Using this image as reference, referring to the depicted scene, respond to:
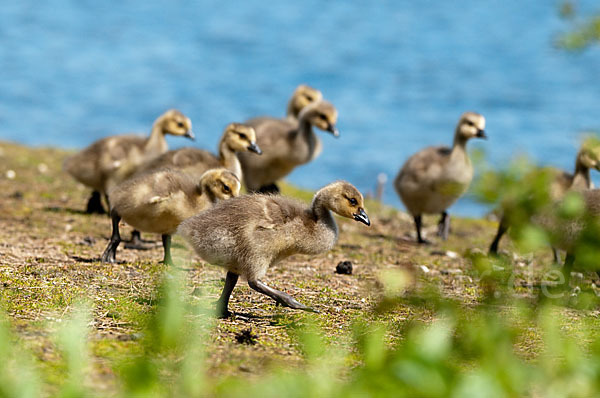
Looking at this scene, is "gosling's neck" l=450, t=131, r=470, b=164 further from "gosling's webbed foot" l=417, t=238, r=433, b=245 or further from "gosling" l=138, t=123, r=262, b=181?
"gosling" l=138, t=123, r=262, b=181

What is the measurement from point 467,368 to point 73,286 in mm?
2862

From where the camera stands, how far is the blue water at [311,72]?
23250 mm

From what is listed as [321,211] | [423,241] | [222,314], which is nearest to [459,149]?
[423,241]

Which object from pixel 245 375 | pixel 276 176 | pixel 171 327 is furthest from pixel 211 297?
pixel 276 176

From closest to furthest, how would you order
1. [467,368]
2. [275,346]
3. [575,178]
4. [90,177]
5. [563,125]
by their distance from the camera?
[467,368] → [275,346] → [575,178] → [90,177] → [563,125]

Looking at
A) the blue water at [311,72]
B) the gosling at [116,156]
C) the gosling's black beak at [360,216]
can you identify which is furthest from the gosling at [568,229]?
the blue water at [311,72]

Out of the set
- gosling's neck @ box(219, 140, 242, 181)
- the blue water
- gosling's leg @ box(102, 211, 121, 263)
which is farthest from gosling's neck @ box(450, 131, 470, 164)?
the blue water

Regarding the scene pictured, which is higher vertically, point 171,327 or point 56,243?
point 171,327

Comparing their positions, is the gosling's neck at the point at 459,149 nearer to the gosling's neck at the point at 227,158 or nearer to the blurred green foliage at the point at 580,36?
the gosling's neck at the point at 227,158

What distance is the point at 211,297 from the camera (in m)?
5.99

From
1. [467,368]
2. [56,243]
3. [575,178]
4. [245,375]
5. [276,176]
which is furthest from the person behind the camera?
[276,176]

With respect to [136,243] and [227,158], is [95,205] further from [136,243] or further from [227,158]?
[227,158]

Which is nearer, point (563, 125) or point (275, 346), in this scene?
point (275, 346)

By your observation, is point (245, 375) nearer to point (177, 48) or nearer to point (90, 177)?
point (90, 177)
